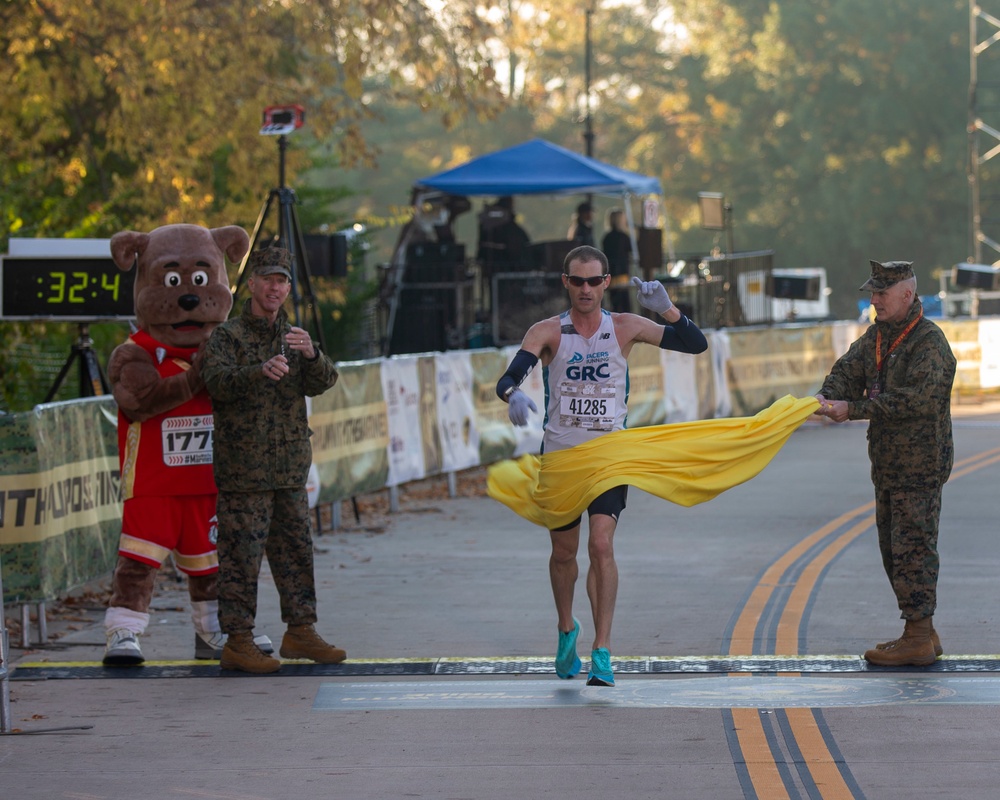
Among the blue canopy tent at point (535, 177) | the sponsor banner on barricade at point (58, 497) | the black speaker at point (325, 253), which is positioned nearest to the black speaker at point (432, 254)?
the blue canopy tent at point (535, 177)

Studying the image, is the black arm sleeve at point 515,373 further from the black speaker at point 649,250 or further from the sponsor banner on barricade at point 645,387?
the black speaker at point 649,250

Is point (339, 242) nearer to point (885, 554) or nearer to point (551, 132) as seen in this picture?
point (885, 554)

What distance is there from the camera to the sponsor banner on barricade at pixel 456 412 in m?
16.2

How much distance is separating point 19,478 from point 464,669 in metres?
2.75

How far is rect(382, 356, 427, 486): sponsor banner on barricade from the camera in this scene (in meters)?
15.0

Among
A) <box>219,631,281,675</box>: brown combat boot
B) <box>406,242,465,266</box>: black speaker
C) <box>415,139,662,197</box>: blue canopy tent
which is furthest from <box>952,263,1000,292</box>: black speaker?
<box>219,631,281,675</box>: brown combat boot

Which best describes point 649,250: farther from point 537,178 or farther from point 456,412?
point 456,412

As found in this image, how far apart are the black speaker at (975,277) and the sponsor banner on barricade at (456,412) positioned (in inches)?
808

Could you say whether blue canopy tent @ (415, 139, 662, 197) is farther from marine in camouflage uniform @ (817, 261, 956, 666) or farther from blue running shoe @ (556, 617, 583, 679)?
blue running shoe @ (556, 617, 583, 679)

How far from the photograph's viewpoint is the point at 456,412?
1653 centimetres

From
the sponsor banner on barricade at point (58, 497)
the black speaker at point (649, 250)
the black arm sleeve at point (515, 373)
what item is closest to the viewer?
the black arm sleeve at point (515, 373)

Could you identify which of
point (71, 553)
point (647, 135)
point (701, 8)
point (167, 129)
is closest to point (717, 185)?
point (647, 135)

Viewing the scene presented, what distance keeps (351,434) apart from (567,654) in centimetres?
657

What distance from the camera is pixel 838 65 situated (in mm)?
64500
